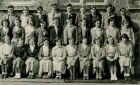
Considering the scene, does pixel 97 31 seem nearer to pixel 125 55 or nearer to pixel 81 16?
A: pixel 81 16

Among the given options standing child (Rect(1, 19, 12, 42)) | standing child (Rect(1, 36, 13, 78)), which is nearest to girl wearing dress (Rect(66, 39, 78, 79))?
standing child (Rect(1, 36, 13, 78))

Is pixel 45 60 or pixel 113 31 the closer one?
pixel 45 60

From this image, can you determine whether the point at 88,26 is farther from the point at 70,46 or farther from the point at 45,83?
the point at 45,83

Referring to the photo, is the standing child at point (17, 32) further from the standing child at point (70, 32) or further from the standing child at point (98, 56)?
the standing child at point (98, 56)

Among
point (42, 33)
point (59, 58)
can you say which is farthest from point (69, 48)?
point (42, 33)

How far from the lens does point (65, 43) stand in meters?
15.9

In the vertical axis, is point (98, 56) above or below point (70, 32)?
below

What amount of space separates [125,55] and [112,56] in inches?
17.7

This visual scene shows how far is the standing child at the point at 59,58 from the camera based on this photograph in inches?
597

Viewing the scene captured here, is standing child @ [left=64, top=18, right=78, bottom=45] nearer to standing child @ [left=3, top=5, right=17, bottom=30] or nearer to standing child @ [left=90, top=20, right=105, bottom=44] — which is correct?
standing child @ [left=90, top=20, right=105, bottom=44]

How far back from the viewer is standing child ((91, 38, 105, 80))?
1506 centimetres

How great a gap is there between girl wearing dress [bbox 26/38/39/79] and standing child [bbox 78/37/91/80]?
1534 millimetres

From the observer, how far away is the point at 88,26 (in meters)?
A: 15.8

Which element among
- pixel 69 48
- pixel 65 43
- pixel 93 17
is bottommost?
pixel 69 48
